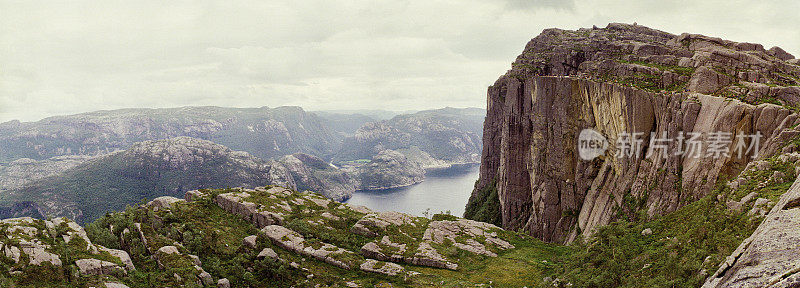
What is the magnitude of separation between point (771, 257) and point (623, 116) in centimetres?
5179

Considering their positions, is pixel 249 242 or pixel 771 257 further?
pixel 249 242

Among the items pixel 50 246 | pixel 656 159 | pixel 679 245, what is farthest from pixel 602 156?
pixel 50 246

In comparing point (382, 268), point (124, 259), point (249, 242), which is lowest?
point (382, 268)

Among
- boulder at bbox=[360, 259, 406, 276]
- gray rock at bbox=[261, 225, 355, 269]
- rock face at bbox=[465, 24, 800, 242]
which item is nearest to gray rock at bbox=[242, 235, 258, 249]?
gray rock at bbox=[261, 225, 355, 269]

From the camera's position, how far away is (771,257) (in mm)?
18531

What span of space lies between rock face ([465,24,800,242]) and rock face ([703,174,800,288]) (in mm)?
24243

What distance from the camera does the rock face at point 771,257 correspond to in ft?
55.2

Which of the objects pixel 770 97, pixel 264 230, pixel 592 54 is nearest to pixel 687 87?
pixel 770 97

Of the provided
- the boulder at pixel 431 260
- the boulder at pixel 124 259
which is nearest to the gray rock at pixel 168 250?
the boulder at pixel 124 259

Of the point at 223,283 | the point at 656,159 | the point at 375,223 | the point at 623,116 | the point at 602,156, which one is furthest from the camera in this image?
the point at 602,156

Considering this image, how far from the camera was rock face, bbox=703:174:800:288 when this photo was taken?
16.8 metres

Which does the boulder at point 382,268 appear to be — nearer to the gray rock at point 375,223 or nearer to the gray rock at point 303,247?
the gray rock at point 303,247

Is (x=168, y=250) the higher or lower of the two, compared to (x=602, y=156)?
lower

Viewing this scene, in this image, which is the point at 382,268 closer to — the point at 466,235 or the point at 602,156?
the point at 466,235
